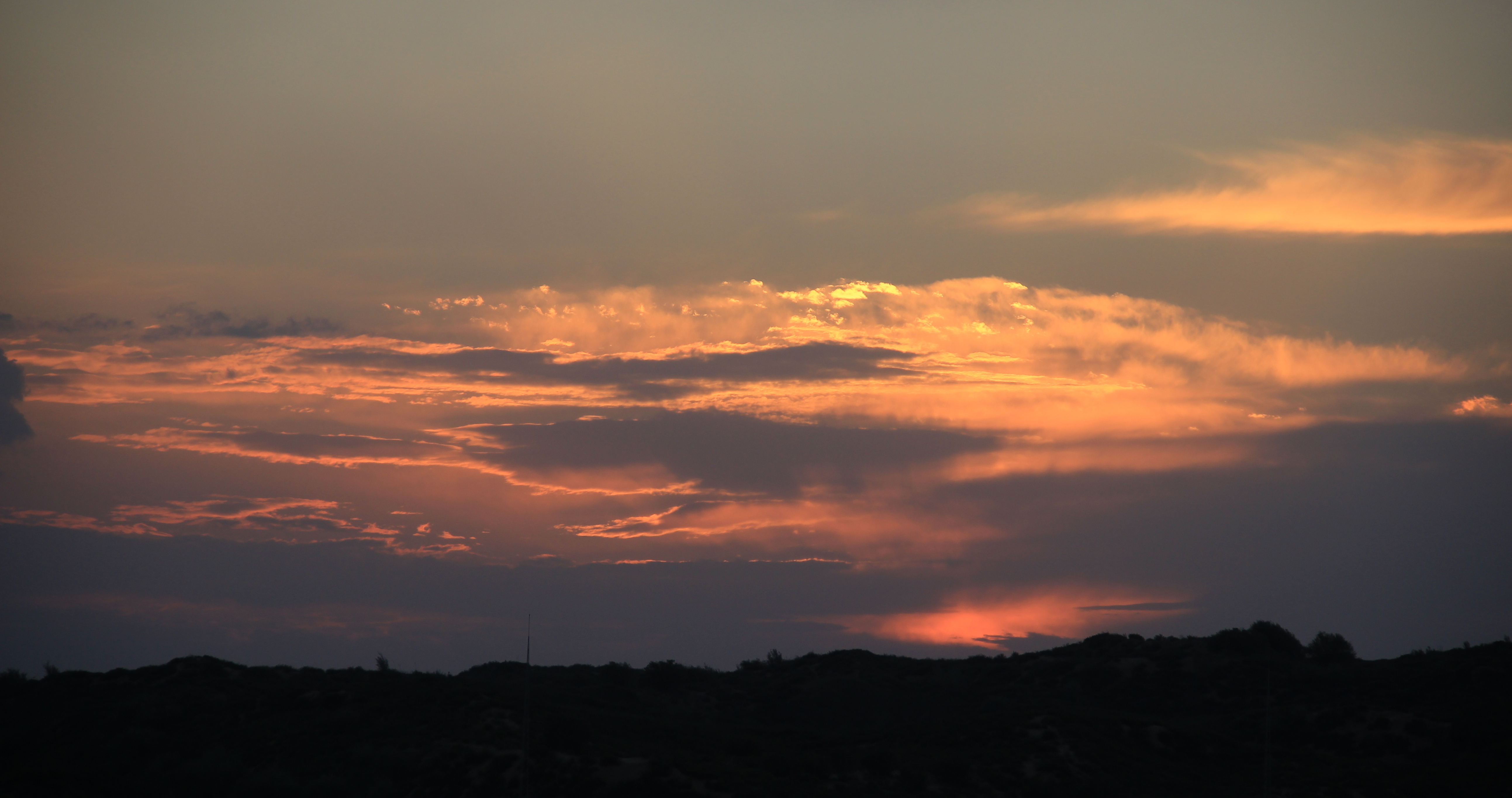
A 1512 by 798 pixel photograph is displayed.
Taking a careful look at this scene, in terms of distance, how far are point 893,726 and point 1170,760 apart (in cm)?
2010

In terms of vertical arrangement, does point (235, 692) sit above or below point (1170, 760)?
above

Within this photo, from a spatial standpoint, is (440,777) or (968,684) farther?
(968,684)

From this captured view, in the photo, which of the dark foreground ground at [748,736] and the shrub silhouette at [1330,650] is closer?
the dark foreground ground at [748,736]

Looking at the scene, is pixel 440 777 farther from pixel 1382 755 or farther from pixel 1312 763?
pixel 1382 755

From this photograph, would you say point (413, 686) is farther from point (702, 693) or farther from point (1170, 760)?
point (1170, 760)

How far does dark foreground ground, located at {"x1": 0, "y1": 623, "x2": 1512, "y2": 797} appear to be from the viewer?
5503cm

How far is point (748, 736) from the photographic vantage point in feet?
222

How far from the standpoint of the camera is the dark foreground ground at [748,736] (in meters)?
55.0

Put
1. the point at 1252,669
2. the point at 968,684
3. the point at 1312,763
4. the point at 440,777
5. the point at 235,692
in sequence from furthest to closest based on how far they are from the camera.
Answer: the point at 968,684, the point at 1252,669, the point at 235,692, the point at 1312,763, the point at 440,777

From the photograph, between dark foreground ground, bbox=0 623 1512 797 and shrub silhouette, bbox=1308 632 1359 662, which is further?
shrub silhouette, bbox=1308 632 1359 662

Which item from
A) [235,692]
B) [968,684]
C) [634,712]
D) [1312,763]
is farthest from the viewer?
[968,684]

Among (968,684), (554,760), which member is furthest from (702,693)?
(554,760)

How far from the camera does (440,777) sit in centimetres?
5472

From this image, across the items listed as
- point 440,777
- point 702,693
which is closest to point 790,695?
point 702,693
